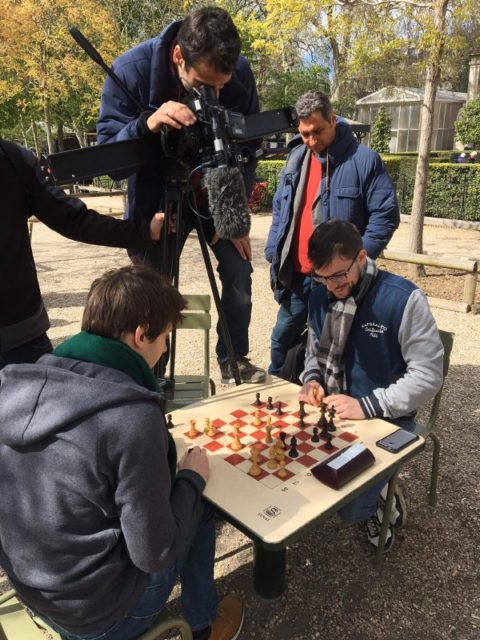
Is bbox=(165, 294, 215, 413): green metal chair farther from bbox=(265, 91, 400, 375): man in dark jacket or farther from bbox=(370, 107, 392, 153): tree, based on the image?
bbox=(370, 107, 392, 153): tree

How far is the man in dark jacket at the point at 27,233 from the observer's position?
193 cm

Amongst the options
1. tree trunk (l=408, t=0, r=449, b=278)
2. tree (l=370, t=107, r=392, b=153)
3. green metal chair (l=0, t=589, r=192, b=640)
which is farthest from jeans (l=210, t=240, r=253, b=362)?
tree (l=370, t=107, r=392, b=153)

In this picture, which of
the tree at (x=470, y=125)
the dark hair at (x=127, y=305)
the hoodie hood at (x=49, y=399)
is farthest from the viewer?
the tree at (x=470, y=125)

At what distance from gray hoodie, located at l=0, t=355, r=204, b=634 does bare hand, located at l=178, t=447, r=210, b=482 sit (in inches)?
11.3

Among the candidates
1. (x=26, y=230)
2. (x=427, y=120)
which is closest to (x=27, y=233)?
(x=26, y=230)

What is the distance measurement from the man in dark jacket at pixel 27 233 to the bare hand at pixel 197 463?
87 centimetres

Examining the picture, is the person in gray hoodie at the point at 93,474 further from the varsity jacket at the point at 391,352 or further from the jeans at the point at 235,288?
the jeans at the point at 235,288

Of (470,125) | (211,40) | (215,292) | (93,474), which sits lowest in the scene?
(93,474)

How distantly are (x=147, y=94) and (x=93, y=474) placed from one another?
1822mm

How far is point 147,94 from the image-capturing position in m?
2.33

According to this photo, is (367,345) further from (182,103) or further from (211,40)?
(211,40)

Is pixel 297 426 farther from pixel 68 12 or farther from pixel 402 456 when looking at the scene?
pixel 68 12

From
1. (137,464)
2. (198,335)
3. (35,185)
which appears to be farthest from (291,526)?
(198,335)

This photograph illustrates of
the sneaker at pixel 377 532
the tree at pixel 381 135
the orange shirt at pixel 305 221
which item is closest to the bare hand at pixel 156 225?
the orange shirt at pixel 305 221
